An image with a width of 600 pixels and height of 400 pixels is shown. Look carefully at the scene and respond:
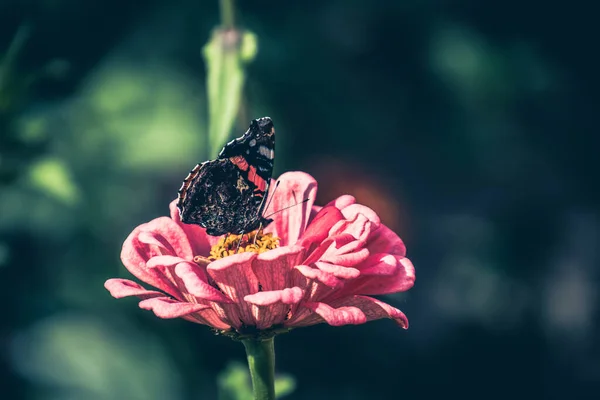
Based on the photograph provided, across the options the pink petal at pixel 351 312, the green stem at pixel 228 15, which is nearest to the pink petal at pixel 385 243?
the pink petal at pixel 351 312

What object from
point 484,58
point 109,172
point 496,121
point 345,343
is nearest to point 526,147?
point 496,121

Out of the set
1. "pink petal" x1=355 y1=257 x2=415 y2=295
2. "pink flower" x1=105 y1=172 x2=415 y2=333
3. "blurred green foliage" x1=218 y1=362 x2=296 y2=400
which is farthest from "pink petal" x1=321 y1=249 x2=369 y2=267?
"blurred green foliage" x1=218 y1=362 x2=296 y2=400

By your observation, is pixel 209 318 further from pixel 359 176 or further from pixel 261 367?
pixel 359 176

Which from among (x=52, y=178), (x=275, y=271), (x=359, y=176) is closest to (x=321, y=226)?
(x=275, y=271)

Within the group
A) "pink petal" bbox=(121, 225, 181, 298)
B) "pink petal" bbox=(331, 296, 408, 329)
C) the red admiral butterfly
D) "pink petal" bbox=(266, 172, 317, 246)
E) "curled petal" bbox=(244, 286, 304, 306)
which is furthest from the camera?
"pink petal" bbox=(266, 172, 317, 246)

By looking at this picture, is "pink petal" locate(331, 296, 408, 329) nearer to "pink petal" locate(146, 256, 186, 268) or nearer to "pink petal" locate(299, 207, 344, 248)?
"pink petal" locate(299, 207, 344, 248)

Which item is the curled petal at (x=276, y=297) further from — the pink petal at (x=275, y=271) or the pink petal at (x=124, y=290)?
the pink petal at (x=124, y=290)

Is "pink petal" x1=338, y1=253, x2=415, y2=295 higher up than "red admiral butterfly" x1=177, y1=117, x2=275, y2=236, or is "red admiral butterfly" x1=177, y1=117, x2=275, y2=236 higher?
"red admiral butterfly" x1=177, y1=117, x2=275, y2=236
